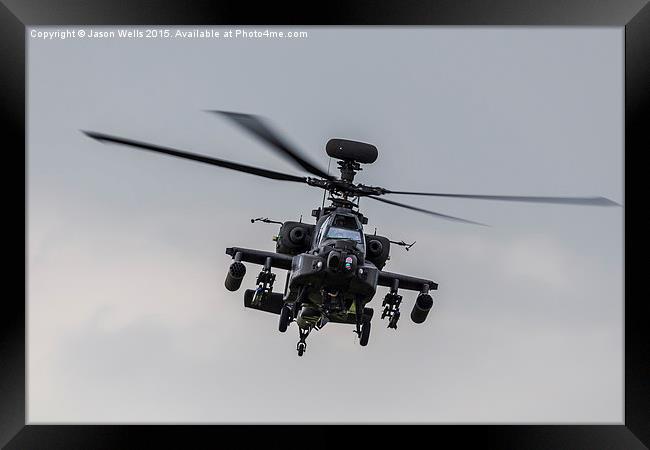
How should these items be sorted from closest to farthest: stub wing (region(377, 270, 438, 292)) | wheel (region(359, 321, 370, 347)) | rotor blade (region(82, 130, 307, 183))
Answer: rotor blade (region(82, 130, 307, 183))
wheel (region(359, 321, 370, 347))
stub wing (region(377, 270, 438, 292))

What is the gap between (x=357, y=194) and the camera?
103 ft

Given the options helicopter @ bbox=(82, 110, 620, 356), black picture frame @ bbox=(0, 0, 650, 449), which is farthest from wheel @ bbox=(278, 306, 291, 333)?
black picture frame @ bbox=(0, 0, 650, 449)

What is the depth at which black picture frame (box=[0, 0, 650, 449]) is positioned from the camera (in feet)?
84.7

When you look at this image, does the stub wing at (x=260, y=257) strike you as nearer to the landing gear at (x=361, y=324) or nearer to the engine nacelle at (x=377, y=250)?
the engine nacelle at (x=377, y=250)

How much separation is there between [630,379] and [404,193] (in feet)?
26.0

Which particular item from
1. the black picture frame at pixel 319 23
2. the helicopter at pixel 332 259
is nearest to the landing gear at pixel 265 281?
the helicopter at pixel 332 259

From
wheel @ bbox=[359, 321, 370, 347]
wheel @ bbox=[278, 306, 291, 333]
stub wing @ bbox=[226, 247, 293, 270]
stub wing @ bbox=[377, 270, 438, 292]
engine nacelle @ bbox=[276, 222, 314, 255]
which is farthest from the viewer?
engine nacelle @ bbox=[276, 222, 314, 255]

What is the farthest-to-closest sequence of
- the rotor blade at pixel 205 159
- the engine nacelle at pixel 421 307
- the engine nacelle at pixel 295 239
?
the engine nacelle at pixel 295 239, the engine nacelle at pixel 421 307, the rotor blade at pixel 205 159

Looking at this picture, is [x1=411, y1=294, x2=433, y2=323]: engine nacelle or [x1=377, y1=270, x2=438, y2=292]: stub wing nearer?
[x1=411, y1=294, x2=433, y2=323]: engine nacelle

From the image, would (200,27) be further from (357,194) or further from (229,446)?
(229,446)

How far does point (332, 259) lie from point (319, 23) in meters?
6.22

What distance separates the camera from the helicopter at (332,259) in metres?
29.3

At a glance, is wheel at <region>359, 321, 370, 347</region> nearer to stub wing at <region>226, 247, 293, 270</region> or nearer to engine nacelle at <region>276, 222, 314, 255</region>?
stub wing at <region>226, 247, 293, 270</region>

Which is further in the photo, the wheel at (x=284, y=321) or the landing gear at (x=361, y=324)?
the wheel at (x=284, y=321)
